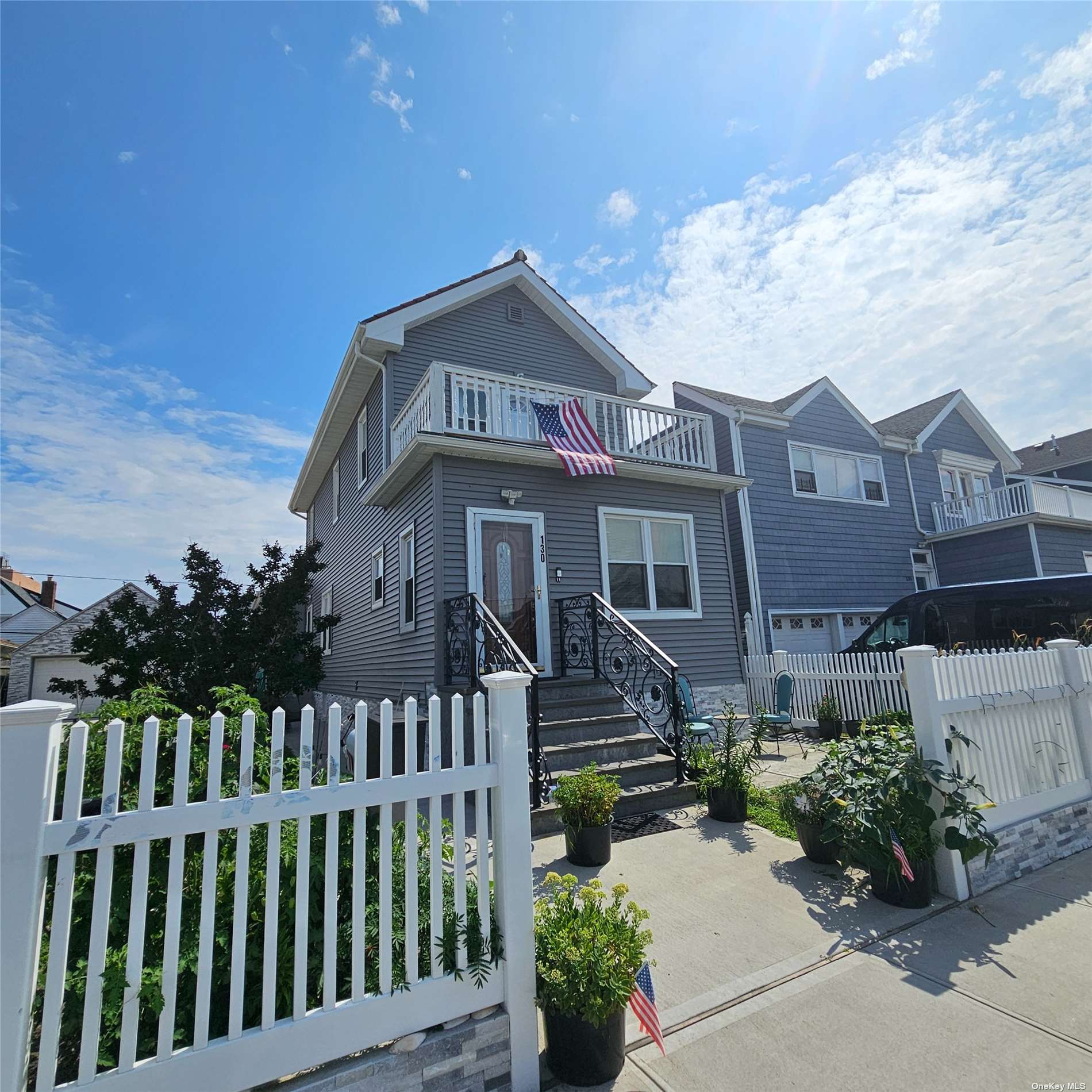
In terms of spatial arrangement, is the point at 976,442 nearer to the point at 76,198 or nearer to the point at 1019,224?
the point at 1019,224

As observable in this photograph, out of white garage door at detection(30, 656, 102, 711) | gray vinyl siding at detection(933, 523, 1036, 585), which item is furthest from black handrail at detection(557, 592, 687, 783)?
white garage door at detection(30, 656, 102, 711)

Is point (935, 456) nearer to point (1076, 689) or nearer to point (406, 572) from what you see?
point (1076, 689)

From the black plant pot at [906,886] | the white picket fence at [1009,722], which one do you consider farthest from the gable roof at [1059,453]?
the black plant pot at [906,886]

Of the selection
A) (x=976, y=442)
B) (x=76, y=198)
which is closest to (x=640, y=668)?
(x=76, y=198)

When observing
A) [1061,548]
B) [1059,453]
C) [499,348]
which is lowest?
[1061,548]

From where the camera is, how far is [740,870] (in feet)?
13.8

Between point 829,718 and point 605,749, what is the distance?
4.90m

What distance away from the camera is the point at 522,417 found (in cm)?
895

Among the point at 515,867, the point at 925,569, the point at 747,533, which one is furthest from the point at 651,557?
the point at 925,569

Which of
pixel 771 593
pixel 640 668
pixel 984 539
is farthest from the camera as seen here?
pixel 984 539

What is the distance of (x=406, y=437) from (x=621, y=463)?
11.7ft

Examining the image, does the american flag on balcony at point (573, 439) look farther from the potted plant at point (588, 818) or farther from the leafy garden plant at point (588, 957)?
the leafy garden plant at point (588, 957)

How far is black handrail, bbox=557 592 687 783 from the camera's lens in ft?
22.2

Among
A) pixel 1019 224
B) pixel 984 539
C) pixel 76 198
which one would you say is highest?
pixel 76 198
